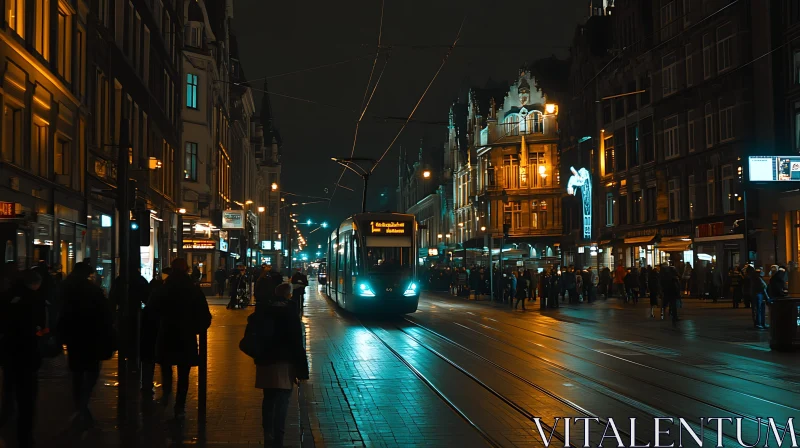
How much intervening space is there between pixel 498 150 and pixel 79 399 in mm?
66396

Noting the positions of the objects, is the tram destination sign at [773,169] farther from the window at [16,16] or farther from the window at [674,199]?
the window at [16,16]

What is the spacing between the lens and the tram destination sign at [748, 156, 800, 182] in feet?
107

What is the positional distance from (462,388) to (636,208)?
39.8 metres

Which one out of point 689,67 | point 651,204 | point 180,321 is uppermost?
point 689,67

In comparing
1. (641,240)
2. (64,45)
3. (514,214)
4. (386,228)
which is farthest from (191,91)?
(514,214)

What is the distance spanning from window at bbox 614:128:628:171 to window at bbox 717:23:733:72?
36.7 feet

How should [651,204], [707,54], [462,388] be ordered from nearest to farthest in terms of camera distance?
[462,388] → [707,54] → [651,204]

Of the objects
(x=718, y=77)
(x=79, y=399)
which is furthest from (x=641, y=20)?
(x=79, y=399)

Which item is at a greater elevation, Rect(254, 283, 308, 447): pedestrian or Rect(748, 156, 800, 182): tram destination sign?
Rect(748, 156, 800, 182): tram destination sign

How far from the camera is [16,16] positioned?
2111 centimetres

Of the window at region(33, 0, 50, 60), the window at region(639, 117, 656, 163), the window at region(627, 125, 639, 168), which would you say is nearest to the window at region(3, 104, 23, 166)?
the window at region(33, 0, 50, 60)

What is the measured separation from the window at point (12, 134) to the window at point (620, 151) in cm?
3660

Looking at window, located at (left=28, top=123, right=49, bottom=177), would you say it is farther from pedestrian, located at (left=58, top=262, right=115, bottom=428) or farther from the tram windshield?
pedestrian, located at (left=58, top=262, right=115, bottom=428)

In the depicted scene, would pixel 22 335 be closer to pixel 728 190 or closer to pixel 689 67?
pixel 728 190
